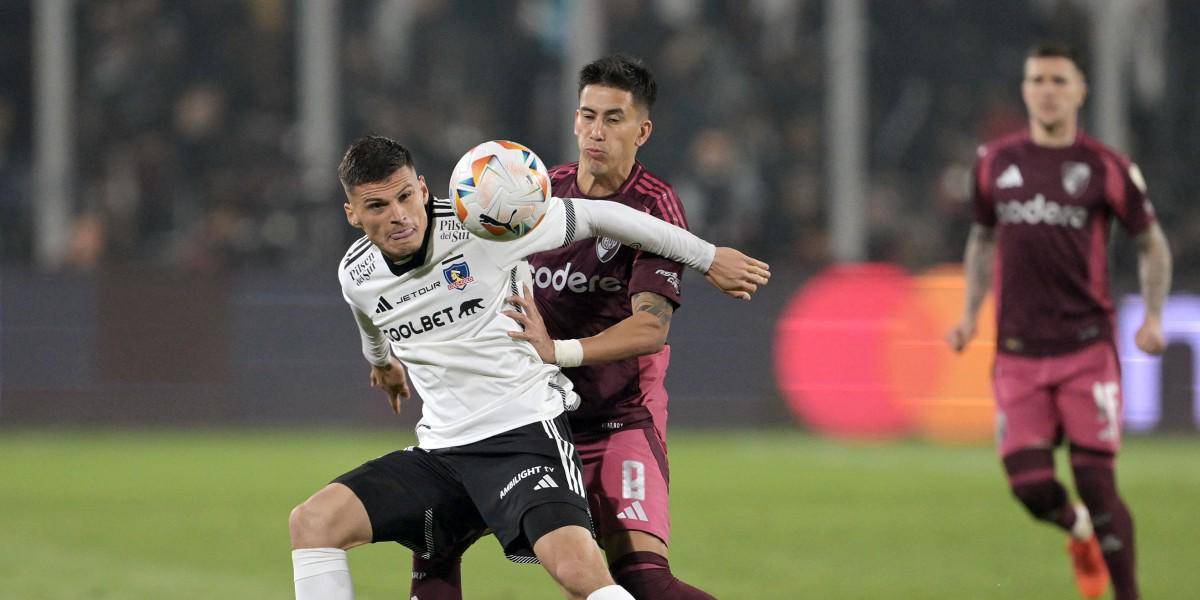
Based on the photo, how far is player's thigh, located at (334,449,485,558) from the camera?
5.04m

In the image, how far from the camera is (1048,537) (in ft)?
29.0

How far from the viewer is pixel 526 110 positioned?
14234 millimetres

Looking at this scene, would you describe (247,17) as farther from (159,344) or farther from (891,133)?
(891,133)

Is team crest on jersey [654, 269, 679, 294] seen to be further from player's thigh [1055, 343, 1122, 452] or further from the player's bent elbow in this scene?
player's thigh [1055, 343, 1122, 452]

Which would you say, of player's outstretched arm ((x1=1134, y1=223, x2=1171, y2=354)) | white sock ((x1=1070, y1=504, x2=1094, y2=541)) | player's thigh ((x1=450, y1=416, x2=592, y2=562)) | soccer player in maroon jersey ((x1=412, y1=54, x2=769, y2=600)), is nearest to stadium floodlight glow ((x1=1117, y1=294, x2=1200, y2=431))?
player's outstretched arm ((x1=1134, y1=223, x2=1171, y2=354))

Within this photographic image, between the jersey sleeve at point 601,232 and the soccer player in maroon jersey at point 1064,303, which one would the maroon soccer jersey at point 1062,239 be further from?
the jersey sleeve at point 601,232

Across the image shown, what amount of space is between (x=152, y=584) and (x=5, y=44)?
26.8 ft

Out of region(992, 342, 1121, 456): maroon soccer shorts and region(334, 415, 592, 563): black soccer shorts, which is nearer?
region(334, 415, 592, 563): black soccer shorts

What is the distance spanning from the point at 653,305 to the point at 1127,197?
264 centimetres

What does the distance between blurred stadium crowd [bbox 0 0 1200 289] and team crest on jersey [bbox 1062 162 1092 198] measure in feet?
22.4

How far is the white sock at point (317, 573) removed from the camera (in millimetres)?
4918

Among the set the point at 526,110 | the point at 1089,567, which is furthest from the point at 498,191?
the point at 526,110

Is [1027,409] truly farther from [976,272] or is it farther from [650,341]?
[650,341]

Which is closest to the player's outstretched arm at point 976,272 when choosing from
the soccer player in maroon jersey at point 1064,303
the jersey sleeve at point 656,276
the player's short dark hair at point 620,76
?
the soccer player in maroon jersey at point 1064,303
